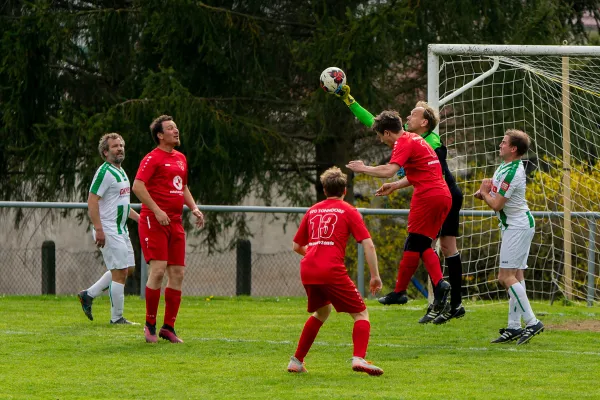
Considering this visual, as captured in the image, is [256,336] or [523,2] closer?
[256,336]

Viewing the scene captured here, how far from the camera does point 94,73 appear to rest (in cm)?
2294

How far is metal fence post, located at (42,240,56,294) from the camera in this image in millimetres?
17875

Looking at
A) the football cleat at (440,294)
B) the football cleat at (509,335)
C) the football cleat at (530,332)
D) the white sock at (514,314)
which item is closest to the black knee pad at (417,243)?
the football cleat at (440,294)

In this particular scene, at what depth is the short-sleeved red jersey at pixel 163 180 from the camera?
10047 millimetres

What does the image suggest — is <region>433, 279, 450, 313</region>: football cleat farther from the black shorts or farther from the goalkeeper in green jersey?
the black shorts

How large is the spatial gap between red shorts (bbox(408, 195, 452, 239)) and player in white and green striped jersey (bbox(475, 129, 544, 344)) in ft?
1.82

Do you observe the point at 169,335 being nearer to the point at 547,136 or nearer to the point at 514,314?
the point at 514,314

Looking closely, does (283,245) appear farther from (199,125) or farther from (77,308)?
(77,308)

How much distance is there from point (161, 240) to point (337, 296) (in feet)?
7.85

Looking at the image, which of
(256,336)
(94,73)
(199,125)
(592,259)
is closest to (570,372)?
(256,336)

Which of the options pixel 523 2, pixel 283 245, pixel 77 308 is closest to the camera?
pixel 77 308

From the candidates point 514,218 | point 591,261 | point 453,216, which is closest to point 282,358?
point 514,218

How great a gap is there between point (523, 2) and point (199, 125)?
6834 mm

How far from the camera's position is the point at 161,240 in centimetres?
996
